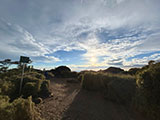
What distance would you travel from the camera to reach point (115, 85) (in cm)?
432

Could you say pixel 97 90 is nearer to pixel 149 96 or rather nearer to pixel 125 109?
pixel 125 109

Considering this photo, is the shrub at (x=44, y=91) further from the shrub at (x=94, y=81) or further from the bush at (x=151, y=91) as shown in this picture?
the bush at (x=151, y=91)

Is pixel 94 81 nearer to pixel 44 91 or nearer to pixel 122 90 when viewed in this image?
pixel 122 90

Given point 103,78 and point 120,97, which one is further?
point 103,78

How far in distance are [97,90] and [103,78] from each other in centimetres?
113

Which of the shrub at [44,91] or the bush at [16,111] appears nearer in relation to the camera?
the bush at [16,111]

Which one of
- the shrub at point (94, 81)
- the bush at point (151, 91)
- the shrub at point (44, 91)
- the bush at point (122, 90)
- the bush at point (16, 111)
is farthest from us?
the shrub at point (94, 81)

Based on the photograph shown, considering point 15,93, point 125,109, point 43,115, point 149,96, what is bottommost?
point 125,109

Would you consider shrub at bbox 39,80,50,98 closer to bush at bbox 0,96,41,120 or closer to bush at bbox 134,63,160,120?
bush at bbox 0,96,41,120

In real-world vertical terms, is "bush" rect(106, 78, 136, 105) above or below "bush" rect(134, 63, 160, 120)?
below

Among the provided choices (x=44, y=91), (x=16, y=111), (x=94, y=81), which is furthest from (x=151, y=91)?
(x=44, y=91)

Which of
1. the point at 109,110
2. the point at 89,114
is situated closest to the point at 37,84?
the point at 89,114

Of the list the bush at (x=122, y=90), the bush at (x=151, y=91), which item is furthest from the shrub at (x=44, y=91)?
the bush at (x=151, y=91)

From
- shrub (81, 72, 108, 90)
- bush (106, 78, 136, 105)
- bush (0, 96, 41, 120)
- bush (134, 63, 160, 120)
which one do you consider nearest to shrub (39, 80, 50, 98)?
bush (0, 96, 41, 120)
